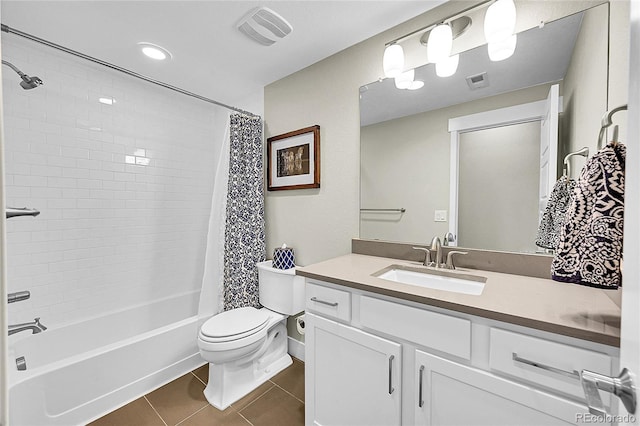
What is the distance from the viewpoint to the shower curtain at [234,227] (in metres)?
2.10

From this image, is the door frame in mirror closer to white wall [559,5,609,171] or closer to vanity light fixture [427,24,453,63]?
white wall [559,5,609,171]

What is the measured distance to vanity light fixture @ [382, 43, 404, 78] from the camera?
5.10 ft

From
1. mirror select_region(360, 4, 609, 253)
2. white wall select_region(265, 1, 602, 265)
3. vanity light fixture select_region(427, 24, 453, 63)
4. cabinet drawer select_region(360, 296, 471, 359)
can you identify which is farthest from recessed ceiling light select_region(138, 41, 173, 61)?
cabinet drawer select_region(360, 296, 471, 359)

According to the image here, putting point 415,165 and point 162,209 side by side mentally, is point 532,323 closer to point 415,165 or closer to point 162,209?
point 415,165

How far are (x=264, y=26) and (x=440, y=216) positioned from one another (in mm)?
1481

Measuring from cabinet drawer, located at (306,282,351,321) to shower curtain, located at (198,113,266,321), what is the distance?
3.15 ft

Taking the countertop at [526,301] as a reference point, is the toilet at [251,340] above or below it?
below

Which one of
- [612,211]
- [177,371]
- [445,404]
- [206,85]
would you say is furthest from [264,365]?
[206,85]

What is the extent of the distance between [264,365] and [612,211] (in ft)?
6.73

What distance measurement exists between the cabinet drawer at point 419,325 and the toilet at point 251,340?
882 mm

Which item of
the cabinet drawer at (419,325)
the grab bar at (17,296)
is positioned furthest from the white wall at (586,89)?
the grab bar at (17,296)

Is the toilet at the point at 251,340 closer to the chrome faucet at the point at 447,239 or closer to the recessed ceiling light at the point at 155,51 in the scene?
the chrome faucet at the point at 447,239

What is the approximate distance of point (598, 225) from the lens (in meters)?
0.70

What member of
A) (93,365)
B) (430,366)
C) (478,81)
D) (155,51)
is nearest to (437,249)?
(430,366)
